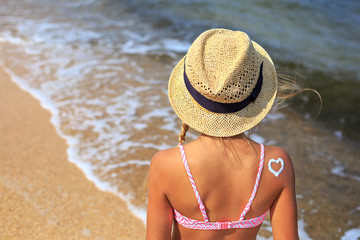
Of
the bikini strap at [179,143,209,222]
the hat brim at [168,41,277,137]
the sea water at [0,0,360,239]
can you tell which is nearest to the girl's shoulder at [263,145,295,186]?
the hat brim at [168,41,277,137]

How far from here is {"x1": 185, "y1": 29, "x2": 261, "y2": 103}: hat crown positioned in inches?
62.7

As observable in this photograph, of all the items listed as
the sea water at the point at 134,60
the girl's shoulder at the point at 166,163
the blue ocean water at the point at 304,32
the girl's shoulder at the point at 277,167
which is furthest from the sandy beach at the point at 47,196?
the blue ocean water at the point at 304,32

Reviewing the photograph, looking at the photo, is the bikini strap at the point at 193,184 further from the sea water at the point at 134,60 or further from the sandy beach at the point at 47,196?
the sea water at the point at 134,60

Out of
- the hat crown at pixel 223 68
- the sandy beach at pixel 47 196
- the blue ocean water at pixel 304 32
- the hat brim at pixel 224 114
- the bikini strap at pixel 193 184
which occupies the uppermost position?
the hat crown at pixel 223 68

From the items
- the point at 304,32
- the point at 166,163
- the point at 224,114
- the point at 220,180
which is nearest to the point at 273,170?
the point at 220,180

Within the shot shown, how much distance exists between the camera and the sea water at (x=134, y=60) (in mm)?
4238

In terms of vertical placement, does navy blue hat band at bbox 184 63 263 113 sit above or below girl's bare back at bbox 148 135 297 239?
above

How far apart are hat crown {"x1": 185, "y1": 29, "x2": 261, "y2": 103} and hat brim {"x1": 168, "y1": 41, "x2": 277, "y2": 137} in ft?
0.28

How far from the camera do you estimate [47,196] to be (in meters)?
3.42

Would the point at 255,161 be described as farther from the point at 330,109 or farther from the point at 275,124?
the point at 330,109

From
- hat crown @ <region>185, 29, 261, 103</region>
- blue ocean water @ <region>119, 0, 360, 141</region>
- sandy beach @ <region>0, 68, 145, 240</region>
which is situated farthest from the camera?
blue ocean water @ <region>119, 0, 360, 141</region>

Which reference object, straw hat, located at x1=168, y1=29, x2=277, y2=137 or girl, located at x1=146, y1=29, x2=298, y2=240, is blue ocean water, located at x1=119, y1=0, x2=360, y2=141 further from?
straw hat, located at x1=168, y1=29, x2=277, y2=137

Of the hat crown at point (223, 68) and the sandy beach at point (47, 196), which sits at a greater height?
the hat crown at point (223, 68)

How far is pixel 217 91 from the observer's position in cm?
158
